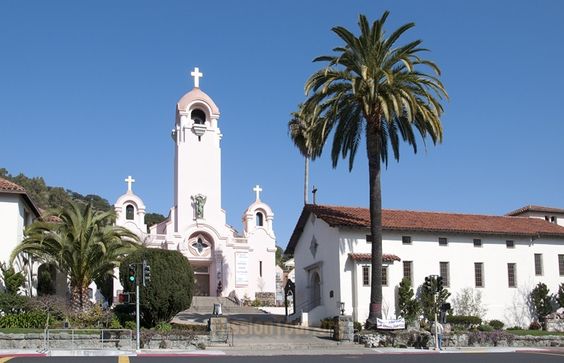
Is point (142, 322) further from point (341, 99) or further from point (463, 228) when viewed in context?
point (463, 228)

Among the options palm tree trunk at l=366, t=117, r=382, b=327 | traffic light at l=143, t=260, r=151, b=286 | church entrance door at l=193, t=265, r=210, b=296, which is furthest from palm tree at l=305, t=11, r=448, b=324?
church entrance door at l=193, t=265, r=210, b=296

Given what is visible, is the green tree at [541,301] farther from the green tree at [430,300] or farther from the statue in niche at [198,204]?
the statue in niche at [198,204]

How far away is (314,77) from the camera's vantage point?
39.3m

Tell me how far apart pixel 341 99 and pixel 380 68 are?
269 centimetres

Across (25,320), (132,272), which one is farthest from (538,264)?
(25,320)

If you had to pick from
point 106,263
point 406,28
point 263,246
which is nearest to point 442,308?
point 406,28

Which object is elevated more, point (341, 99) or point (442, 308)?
point (341, 99)

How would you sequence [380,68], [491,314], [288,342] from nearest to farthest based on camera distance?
[288,342] → [380,68] → [491,314]

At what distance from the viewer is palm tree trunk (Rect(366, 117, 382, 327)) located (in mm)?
38844

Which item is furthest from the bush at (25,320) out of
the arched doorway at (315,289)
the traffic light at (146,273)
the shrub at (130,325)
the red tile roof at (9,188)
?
the arched doorway at (315,289)

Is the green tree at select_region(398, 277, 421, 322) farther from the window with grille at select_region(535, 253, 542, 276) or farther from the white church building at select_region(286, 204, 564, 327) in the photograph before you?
the window with grille at select_region(535, 253, 542, 276)

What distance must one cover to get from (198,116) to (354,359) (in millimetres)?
36791

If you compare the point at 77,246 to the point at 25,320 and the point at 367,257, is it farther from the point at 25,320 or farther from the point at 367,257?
the point at 367,257

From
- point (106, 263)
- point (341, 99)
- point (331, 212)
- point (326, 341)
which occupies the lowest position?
point (326, 341)
